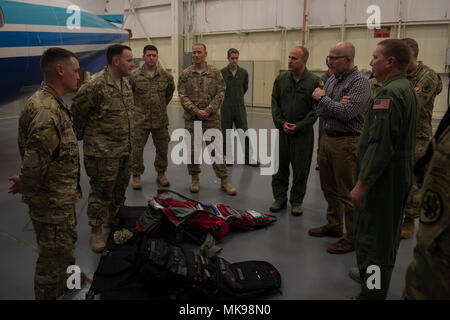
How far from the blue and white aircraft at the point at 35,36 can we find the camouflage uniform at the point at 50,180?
312cm

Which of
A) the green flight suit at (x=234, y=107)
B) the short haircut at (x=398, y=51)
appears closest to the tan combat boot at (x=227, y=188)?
the green flight suit at (x=234, y=107)

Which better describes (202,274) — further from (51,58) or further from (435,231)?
(51,58)

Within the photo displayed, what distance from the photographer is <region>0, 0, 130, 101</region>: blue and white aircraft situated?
4457 mm

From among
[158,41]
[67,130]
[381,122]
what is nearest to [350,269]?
[381,122]

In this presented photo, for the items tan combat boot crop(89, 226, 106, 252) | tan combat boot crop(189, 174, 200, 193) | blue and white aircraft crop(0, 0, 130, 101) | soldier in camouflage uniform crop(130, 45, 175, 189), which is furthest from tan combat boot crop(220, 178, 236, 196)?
blue and white aircraft crop(0, 0, 130, 101)

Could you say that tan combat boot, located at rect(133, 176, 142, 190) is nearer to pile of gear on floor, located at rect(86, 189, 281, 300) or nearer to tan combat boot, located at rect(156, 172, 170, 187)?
tan combat boot, located at rect(156, 172, 170, 187)

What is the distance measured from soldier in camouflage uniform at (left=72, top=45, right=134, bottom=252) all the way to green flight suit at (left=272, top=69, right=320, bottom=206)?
1.76 metres

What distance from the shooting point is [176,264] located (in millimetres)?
2408

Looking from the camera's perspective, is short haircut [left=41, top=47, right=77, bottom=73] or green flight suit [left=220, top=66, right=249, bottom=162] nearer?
short haircut [left=41, top=47, right=77, bottom=73]

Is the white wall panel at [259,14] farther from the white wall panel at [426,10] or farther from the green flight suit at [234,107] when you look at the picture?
the green flight suit at [234,107]

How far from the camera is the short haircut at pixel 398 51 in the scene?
213 cm

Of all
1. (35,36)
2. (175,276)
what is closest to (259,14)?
(35,36)
